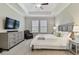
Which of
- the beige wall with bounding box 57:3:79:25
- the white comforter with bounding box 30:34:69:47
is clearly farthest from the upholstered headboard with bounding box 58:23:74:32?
the white comforter with bounding box 30:34:69:47

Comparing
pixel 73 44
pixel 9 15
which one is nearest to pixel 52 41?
pixel 73 44

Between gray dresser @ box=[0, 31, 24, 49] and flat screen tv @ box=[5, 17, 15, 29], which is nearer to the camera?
flat screen tv @ box=[5, 17, 15, 29]

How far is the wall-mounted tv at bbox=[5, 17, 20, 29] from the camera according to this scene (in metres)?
3.13

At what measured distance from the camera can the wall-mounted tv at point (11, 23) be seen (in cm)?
313

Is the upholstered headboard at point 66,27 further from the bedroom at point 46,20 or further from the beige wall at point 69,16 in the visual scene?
the beige wall at point 69,16

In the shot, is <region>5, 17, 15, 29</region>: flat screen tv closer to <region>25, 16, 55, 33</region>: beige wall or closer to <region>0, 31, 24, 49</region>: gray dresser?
<region>0, 31, 24, 49</region>: gray dresser

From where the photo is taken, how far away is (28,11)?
3.07m

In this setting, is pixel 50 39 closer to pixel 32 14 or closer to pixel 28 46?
pixel 28 46

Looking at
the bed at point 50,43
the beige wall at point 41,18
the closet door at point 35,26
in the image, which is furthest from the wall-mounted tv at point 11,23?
the bed at point 50,43

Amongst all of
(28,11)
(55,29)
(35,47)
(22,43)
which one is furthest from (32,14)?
(35,47)

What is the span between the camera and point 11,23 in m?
3.35

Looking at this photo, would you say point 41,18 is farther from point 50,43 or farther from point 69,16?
point 50,43

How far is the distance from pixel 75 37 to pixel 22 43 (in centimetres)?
156

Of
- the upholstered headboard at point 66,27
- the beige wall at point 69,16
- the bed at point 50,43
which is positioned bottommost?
the bed at point 50,43
